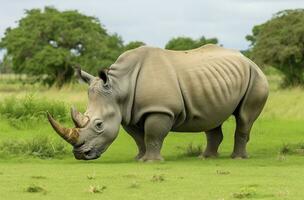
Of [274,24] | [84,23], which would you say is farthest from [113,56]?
[274,24]

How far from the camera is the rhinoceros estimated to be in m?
11.8

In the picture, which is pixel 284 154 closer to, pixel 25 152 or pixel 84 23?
pixel 25 152

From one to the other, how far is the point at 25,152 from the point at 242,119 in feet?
12.4

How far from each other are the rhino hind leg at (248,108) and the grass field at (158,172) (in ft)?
1.14

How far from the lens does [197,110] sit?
12.8 m

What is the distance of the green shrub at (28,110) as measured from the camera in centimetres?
1692

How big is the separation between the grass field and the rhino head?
0.28 meters

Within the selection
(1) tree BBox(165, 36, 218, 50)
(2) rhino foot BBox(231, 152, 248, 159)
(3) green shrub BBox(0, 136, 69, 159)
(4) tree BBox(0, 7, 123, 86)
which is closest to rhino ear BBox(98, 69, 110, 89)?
(3) green shrub BBox(0, 136, 69, 159)

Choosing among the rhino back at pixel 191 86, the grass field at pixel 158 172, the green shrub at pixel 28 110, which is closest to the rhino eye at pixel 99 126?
the grass field at pixel 158 172

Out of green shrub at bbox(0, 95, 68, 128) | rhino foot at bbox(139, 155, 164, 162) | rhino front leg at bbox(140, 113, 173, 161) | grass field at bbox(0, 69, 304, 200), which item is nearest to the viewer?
grass field at bbox(0, 69, 304, 200)

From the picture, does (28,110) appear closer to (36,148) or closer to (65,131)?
(36,148)

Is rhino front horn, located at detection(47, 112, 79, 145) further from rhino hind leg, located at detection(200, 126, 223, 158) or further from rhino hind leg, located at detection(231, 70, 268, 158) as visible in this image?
rhino hind leg, located at detection(231, 70, 268, 158)

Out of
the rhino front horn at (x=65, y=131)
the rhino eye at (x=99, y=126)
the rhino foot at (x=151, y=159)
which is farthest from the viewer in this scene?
the rhino foot at (x=151, y=159)

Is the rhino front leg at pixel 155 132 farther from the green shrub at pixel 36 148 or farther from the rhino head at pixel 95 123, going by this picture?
the green shrub at pixel 36 148
